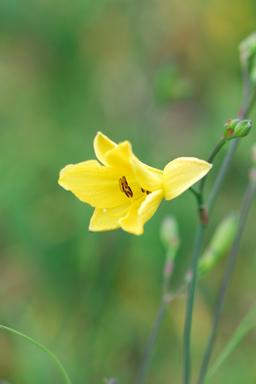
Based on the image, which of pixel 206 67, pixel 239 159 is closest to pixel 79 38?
pixel 206 67

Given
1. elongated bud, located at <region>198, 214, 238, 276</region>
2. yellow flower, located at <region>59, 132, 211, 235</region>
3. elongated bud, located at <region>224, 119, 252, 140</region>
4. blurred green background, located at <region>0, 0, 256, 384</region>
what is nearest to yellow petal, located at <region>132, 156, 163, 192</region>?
yellow flower, located at <region>59, 132, 211, 235</region>

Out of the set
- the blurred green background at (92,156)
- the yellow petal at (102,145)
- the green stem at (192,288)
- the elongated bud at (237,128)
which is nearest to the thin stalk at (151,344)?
the green stem at (192,288)

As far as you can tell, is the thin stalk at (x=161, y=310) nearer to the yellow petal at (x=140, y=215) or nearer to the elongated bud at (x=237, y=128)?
the yellow petal at (x=140, y=215)

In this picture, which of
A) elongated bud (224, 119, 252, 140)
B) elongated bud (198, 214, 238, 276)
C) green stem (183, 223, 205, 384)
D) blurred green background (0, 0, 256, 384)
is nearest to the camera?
elongated bud (224, 119, 252, 140)

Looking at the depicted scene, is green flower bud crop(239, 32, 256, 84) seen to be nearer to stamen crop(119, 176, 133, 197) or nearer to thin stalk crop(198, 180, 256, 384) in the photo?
thin stalk crop(198, 180, 256, 384)

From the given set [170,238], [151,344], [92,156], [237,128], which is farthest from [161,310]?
[92,156]

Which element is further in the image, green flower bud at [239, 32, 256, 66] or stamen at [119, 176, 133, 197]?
green flower bud at [239, 32, 256, 66]

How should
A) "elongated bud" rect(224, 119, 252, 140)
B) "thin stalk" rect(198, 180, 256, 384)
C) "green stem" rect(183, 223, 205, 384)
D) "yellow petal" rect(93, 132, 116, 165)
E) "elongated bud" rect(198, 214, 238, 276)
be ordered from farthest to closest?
1. "elongated bud" rect(198, 214, 238, 276)
2. "thin stalk" rect(198, 180, 256, 384)
3. "green stem" rect(183, 223, 205, 384)
4. "yellow petal" rect(93, 132, 116, 165)
5. "elongated bud" rect(224, 119, 252, 140)
